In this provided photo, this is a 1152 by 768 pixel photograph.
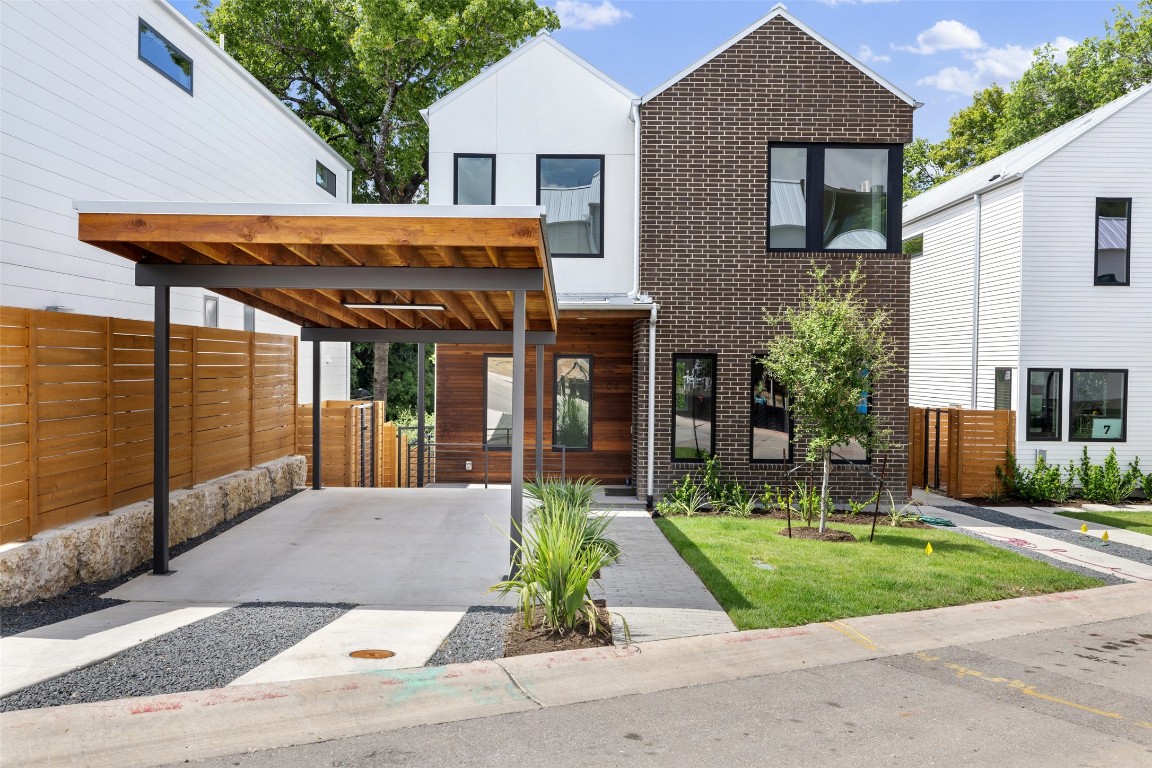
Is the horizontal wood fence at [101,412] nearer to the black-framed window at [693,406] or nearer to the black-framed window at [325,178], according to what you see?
the black-framed window at [693,406]

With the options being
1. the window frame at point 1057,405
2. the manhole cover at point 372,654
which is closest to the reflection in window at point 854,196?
the window frame at point 1057,405

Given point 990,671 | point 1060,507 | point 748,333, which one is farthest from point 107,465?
point 1060,507

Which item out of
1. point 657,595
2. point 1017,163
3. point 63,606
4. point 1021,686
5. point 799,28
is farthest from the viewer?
point 1017,163

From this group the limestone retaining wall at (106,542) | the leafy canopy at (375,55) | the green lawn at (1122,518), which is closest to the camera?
the limestone retaining wall at (106,542)

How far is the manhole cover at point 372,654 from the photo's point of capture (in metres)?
A: 6.14

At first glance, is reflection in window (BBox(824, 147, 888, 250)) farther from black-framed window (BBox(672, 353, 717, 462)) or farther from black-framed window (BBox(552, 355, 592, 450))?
black-framed window (BBox(552, 355, 592, 450))

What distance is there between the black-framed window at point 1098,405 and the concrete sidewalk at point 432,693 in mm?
9348

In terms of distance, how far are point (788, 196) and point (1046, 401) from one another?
6.25 m

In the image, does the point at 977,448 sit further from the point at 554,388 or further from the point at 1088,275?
the point at 554,388

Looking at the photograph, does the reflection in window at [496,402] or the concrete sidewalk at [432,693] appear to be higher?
the reflection in window at [496,402]

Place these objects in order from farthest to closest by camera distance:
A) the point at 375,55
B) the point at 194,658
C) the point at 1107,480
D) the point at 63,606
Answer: the point at 375,55 < the point at 1107,480 < the point at 63,606 < the point at 194,658

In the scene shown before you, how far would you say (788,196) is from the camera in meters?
14.1

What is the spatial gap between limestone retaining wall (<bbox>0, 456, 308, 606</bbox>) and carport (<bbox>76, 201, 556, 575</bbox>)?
1.07 feet

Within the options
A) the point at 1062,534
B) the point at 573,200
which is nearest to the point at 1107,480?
the point at 1062,534
